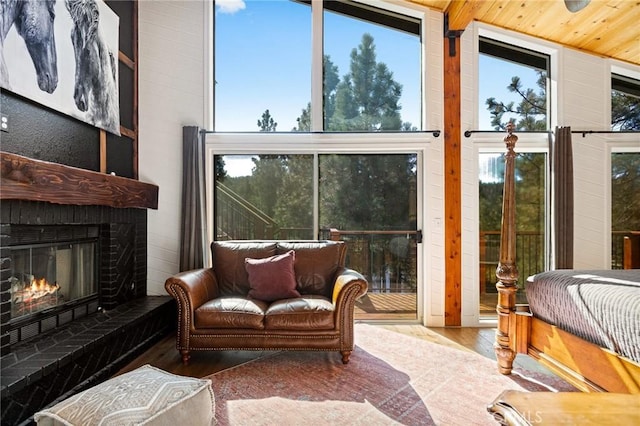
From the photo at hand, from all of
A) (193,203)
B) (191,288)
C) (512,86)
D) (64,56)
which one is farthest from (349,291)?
(512,86)

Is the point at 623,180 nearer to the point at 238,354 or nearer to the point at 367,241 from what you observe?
the point at 367,241

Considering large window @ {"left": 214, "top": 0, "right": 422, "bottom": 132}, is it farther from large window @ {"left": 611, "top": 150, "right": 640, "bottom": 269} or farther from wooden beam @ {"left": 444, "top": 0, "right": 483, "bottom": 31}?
large window @ {"left": 611, "top": 150, "right": 640, "bottom": 269}

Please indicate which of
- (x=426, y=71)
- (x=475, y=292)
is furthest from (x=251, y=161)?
(x=475, y=292)

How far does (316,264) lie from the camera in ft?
11.0

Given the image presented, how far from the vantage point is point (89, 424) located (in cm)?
140

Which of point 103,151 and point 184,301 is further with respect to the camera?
point 103,151

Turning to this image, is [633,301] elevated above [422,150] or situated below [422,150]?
below

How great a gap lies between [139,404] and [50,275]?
5.80 feet

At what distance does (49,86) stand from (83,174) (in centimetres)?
68

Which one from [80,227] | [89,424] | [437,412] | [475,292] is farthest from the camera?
[475,292]

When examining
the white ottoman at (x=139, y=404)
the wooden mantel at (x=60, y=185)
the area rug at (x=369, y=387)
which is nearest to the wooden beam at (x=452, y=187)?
the area rug at (x=369, y=387)

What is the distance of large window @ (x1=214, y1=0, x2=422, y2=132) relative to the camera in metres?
4.06

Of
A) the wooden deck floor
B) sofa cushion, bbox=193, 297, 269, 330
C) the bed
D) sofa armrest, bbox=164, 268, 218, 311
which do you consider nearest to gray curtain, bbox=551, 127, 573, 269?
the wooden deck floor

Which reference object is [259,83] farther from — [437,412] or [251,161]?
[437,412]
